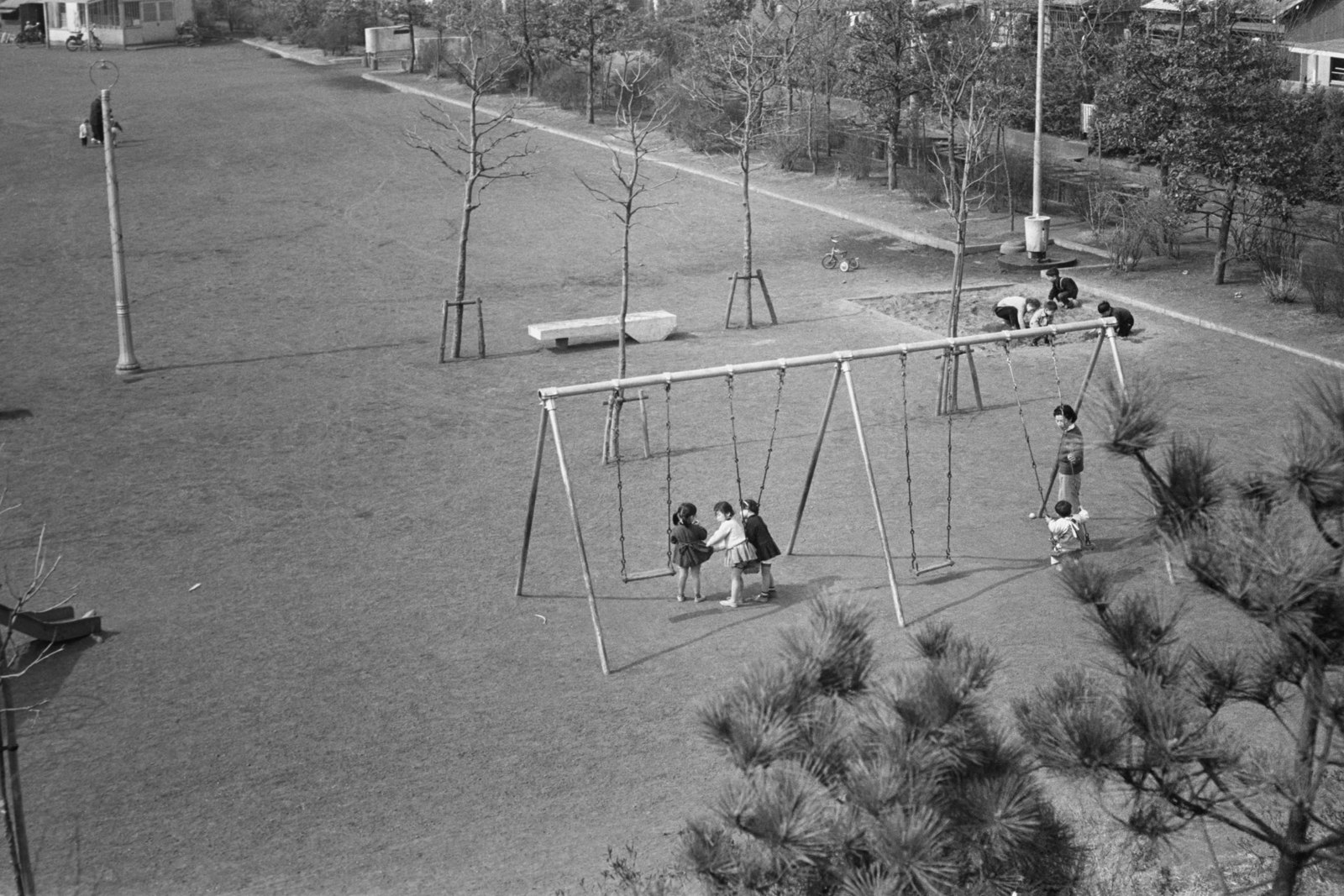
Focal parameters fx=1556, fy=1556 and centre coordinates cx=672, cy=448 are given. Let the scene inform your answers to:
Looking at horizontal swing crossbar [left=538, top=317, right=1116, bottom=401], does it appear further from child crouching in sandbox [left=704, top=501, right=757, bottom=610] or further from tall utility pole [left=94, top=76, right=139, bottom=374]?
tall utility pole [left=94, top=76, right=139, bottom=374]

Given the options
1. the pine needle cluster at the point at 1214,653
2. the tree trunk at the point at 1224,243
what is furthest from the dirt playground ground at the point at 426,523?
the tree trunk at the point at 1224,243

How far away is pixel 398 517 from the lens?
1781 centimetres

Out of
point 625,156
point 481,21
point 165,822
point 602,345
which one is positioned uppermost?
point 481,21

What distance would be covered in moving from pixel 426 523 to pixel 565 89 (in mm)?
34699

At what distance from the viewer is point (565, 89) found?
50.0 meters

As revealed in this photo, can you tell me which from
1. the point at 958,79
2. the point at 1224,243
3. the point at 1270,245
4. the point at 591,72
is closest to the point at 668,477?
the point at 1224,243

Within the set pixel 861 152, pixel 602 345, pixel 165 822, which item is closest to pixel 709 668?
pixel 165 822

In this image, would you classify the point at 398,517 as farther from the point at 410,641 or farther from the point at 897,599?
the point at 897,599

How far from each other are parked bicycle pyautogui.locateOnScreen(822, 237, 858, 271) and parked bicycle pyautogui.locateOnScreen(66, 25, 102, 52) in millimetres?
50714

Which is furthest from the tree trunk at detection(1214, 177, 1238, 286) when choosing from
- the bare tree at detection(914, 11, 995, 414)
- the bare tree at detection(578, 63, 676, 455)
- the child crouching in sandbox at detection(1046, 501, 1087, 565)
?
the child crouching in sandbox at detection(1046, 501, 1087, 565)

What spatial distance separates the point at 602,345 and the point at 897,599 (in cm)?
1123

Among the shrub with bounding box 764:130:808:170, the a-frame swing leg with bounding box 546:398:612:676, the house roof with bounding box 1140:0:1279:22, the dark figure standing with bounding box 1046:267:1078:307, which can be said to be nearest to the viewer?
the a-frame swing leg with bounding box 546:398:612:676

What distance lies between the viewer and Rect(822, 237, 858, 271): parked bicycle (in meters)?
29.9

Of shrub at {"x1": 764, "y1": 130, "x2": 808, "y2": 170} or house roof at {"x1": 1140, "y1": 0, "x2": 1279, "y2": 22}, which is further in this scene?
shrub at {"x1": 764, "y1": 130, "x2": 808, "y2": 170}
